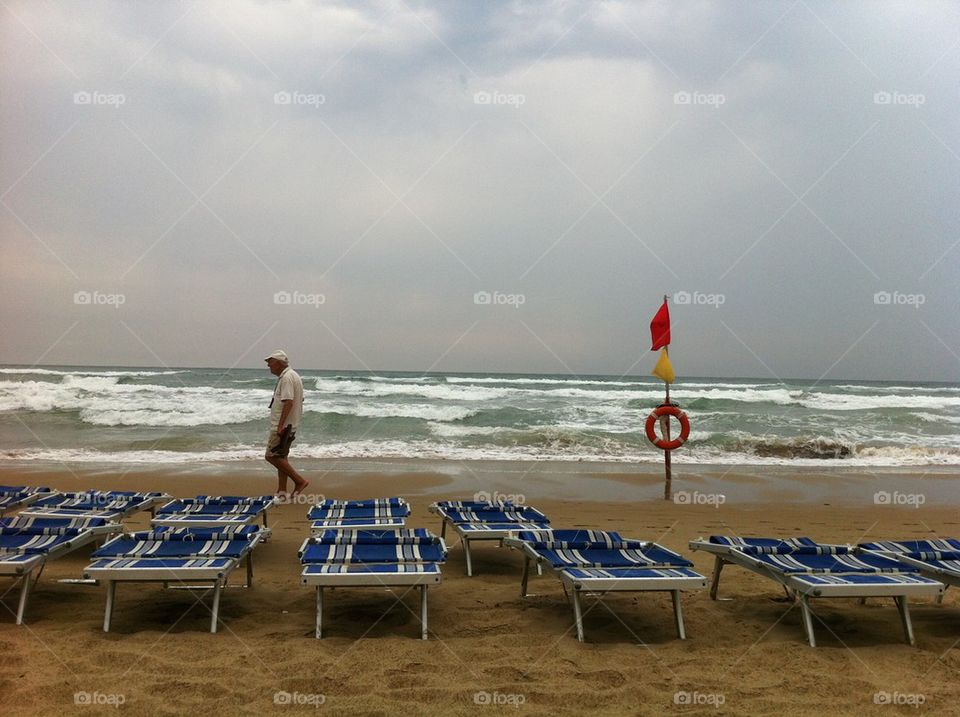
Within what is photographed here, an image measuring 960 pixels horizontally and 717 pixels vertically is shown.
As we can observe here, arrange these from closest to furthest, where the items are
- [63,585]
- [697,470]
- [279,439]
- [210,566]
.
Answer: [210,566], [63,585], [279,439], [697,470]

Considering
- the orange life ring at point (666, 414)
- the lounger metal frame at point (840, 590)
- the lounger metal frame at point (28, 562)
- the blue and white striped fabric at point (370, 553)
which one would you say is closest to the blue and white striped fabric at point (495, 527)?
the blue and white striped fabric at point (370, 553)

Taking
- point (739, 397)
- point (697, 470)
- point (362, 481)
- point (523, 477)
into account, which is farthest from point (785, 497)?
point (739, 397)

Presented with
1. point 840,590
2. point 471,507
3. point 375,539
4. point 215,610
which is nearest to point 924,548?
point 840,590

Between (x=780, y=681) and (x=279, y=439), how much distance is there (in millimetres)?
5504

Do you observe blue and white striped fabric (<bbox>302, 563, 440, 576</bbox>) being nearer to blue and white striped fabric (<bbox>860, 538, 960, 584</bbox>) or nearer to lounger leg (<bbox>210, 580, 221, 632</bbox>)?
lounger leg (<bbox>210, 580, 221, 632</bbox>)

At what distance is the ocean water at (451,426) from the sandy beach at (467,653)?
26.4 ft

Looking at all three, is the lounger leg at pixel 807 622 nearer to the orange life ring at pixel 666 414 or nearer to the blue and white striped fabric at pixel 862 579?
the blue and white striped fabric at pixel 862 579

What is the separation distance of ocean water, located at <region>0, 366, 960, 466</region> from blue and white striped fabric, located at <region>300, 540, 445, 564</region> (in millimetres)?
8455

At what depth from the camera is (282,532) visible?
21.7 feet

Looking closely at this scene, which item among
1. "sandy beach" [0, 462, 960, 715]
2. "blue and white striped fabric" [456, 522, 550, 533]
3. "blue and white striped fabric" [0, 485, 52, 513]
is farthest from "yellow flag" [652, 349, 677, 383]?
"blue and white striped fabric" [0, 485, 52, 513]

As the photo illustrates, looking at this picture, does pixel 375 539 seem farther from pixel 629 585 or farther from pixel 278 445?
pixel 278 445

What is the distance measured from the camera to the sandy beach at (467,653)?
120 inches

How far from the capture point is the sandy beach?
3.06 m

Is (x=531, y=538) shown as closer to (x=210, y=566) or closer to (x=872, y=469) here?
(x=210, y=566)
